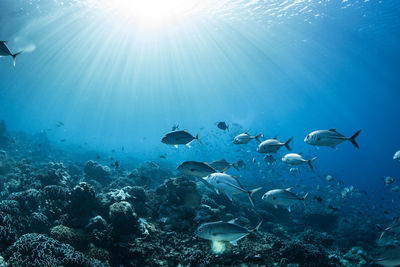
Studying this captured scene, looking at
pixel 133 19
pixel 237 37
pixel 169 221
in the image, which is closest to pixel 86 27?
pixel 133 19

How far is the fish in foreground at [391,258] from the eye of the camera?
10.7 ft

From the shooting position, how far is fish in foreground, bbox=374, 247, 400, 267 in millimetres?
3268

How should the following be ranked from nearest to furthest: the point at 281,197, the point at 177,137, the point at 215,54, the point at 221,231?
1. the point at 221,231
2. the point at 281,197
3. the point at 177,137
4. the point at 215,54

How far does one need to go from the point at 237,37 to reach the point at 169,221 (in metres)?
34.3

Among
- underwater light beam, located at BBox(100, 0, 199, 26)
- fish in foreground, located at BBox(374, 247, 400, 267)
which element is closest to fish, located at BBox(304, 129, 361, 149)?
fish in foreground, located at BBox(374, 247, 400, 267)

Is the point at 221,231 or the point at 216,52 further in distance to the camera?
the point at 216,52

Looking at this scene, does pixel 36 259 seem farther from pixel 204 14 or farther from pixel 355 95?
pixel 355 95

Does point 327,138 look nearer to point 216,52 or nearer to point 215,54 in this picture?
point 216,52

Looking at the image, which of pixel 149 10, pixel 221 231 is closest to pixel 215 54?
pixel 149 10

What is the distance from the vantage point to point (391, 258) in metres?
3.30

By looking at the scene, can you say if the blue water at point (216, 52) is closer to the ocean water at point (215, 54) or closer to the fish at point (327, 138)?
the ocean water at point (215, 54)

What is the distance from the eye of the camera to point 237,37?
33281 mm

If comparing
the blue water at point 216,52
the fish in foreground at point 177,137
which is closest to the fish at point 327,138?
the fish in foreground at point 177,137

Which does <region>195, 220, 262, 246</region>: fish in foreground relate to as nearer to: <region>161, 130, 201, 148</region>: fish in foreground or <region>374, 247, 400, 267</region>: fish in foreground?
<region>374, 247, 400, 267</region>: fish in foreground
